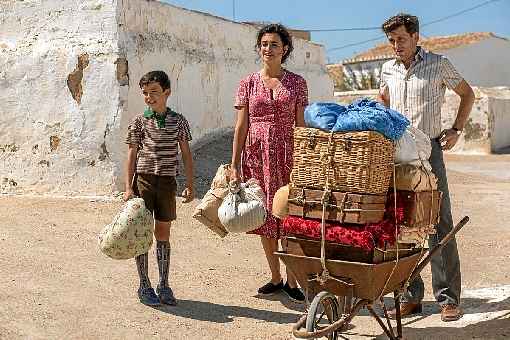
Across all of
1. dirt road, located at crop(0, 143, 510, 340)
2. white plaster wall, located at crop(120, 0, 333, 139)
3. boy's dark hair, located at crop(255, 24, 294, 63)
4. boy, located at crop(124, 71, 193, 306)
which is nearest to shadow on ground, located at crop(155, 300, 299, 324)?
dirt road, located at crop(0, 143, 510, 340)

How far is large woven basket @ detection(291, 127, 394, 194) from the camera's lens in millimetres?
3570

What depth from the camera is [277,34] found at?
16.6ft

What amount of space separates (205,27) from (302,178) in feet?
24.6

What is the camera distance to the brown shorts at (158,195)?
497cm

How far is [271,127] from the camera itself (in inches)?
201

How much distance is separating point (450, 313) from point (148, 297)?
2.12 meters

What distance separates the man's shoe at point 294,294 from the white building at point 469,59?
27.4m

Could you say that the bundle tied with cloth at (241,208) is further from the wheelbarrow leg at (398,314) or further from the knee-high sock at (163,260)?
the wheelbarrow leg at (398,314)

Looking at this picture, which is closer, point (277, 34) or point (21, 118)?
point (277, 34)

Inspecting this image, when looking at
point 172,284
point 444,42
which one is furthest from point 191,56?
point 444,42

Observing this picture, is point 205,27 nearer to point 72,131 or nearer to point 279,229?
point 72,131

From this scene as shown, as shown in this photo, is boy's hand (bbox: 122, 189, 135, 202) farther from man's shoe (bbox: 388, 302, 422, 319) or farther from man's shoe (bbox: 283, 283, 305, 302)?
man's shoe (bbox: 388, 302, 422, 319)

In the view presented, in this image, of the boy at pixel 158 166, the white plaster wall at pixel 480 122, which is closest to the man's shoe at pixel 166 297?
the boy at pixel 158 166

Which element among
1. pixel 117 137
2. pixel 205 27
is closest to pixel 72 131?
pixel 117 137
